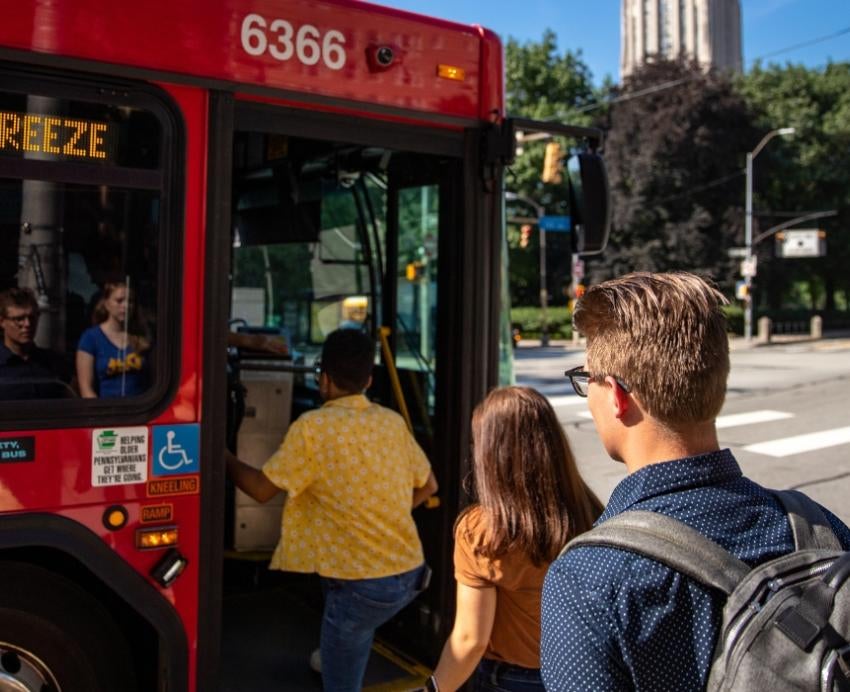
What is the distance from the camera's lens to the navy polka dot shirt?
122cm

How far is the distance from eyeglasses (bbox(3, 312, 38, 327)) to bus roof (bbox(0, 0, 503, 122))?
2.33 ft

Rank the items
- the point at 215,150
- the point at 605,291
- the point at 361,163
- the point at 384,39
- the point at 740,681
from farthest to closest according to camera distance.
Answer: the point at 361,163
the point at 384,39
the point at 215,150
the point at 605,291
the point at 740,681

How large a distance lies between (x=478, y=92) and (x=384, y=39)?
46 centimetres

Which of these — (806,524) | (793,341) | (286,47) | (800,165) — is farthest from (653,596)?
(800,165)

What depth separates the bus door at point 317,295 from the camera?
3674 mm

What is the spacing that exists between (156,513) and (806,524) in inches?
77.6

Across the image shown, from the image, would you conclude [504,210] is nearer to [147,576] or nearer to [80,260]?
[80,260]

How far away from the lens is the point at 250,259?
5.25m

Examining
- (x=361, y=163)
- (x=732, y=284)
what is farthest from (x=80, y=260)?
(x=732, y=284)

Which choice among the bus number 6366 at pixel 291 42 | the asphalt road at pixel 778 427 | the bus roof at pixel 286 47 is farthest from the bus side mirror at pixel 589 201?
the asphalt road at pixel 778 427

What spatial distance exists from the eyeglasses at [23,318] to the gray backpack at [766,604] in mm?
1898

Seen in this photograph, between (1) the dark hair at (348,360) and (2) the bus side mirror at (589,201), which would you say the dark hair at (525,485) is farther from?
(2) the bus side mirror at (589,201)

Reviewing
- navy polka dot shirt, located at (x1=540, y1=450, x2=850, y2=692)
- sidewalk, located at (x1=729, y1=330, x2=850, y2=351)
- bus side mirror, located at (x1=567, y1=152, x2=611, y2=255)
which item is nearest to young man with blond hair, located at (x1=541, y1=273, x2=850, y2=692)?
navy polka dot shirt, located at (x1=540, y1=450, x2=850, y2=692)

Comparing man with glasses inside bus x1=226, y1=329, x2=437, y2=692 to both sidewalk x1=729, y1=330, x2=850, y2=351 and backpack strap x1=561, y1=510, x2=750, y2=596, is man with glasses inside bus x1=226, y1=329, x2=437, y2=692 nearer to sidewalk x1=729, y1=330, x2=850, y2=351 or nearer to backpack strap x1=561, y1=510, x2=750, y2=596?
backpack strap x1=561, y1=510, x2=750, y2=596
